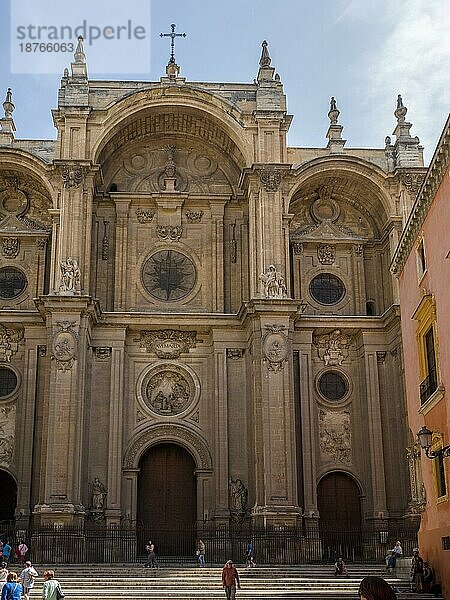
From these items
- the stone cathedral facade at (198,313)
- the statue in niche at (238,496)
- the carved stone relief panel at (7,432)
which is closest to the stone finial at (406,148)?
the stone cathedral facade at (198,313)

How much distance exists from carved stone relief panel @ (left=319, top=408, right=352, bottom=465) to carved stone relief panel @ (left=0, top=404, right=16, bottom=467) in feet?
36.4

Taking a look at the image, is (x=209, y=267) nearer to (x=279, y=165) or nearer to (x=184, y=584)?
(x=279, y=165)

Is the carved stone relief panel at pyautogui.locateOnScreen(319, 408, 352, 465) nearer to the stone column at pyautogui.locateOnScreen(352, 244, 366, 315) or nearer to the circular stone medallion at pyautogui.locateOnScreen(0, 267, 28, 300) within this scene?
the stone column at pyautogui.locateOnScreen(352, 244, 366, 315)

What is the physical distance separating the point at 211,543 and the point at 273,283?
913 centimetres

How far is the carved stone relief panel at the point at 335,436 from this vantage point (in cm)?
3003

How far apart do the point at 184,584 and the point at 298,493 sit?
9.01 meters

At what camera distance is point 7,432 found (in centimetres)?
2928

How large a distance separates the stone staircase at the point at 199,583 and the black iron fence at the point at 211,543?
134 centimetres

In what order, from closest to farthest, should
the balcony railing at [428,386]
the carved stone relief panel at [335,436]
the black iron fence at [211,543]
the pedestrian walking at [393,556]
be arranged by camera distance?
the balcony railing at [428,386], the pedestrian walking at [393,556], the black iron fence at [211,543], the carved stone relief panel at [335,436]

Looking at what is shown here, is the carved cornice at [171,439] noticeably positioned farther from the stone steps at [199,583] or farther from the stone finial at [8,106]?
the stone finial at [8,106]

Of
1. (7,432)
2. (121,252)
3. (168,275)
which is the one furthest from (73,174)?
(7,432)

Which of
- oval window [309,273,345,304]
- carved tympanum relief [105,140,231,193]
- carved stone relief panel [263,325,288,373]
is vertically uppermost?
carved tympanum relief [105,140,231,193]

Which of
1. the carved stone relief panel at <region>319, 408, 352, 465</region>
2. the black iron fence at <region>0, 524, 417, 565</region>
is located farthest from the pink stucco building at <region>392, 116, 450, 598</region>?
the carved stone relief panel at <region>319, 408, 352, 465</region>

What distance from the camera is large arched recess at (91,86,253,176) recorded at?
102 feet
